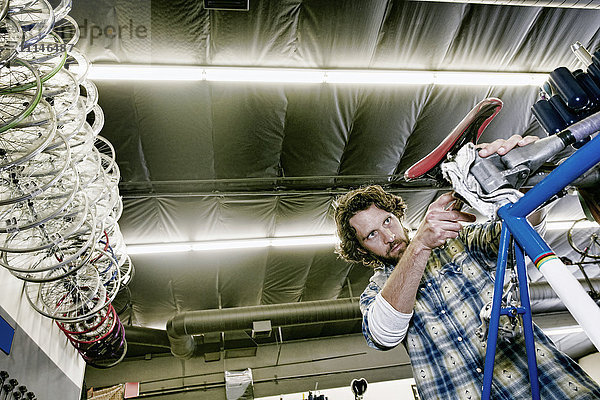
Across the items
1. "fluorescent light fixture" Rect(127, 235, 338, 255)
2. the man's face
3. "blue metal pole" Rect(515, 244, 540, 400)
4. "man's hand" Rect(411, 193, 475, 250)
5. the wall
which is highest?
"fluorescent light fixture" Rect(127, 235, 338, 255)

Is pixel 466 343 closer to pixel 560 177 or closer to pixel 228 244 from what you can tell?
pixel 560 177

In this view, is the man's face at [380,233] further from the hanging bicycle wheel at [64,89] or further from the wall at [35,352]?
the wall at [35,352]

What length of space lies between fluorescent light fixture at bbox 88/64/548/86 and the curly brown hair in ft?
7.38

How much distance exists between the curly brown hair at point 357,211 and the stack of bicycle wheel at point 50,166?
1.74 meters

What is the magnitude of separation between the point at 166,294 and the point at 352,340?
4931mm

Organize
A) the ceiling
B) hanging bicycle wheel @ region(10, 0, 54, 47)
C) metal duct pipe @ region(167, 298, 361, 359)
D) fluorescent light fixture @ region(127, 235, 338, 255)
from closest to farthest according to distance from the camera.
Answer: hanging bicycle wheel @ region(10, 0, 54, 47), the ceiling, fluorescent light fixture @ region(127, 235, 338, 255), metal duct pipe @ region(167, 298, 361, 359)

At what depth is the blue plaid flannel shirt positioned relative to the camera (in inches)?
49.0

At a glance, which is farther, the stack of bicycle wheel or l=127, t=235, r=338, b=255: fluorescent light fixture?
l=127, t=235, r=338, b=255: fluorescent light fixture

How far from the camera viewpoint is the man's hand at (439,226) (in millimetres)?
1369

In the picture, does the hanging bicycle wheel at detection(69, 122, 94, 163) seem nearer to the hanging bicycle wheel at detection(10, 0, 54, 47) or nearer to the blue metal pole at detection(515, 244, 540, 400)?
the hanging bicycle wheel at detection(10, 0, 54, 47)

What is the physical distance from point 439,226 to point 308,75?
3.02 m

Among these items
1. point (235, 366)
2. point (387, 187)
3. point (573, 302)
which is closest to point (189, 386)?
point (235, 366)

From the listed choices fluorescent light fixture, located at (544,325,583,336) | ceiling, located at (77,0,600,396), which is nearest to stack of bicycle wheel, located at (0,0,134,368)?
ceiling, located at (77,0,600,396)

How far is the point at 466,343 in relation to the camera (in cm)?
147
